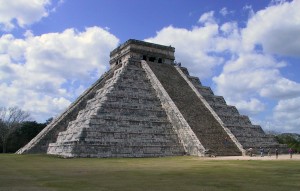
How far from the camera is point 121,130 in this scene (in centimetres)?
2278

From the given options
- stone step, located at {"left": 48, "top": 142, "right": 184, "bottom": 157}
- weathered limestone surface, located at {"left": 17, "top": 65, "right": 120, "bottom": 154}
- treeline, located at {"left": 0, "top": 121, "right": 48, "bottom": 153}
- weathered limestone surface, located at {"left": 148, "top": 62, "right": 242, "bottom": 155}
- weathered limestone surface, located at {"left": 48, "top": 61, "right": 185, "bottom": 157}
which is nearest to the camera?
stone step, located at {"left": 48, "top": 142, "right": 184, "bottom": 157}

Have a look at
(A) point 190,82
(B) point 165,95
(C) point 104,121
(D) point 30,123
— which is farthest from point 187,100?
(D) point 30,123

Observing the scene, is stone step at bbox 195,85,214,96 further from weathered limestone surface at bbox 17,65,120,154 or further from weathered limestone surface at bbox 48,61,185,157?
weathered limestone surface at bbox 17,65,120,154

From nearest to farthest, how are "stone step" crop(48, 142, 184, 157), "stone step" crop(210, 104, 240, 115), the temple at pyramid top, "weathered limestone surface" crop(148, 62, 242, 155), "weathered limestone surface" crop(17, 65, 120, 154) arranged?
"stone step" crop(48, 142, 184, 157)
"weathered limestone surface" crop(148, 62, 242, 155)
"weathered limestone surface" crop(17, 65, 120, 154)
"stone step" crop(210, 104, 240, 115)
the temple at pyramid top

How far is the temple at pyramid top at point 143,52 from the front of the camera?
34.0m

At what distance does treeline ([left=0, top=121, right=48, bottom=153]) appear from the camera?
4144 cm

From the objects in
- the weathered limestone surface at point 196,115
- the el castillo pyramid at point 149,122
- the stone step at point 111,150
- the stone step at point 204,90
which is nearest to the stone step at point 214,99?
the el castillo pyramid at point 149,122

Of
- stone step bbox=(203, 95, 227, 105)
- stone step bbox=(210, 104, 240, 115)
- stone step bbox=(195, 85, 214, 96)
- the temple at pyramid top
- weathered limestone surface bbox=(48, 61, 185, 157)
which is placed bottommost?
weathered limestone surface bbox=(48, 61, 185, 157)

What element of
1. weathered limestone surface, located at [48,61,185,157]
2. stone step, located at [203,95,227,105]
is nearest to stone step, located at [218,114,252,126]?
stone step, located at [203,95,227,105]

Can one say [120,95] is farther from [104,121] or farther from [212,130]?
[212,130]

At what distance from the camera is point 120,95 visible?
1012 inches

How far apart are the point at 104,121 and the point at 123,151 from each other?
245 centimetres

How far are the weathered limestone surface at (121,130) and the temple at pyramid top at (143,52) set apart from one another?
283 inches

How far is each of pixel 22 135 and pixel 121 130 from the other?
2446 cm
